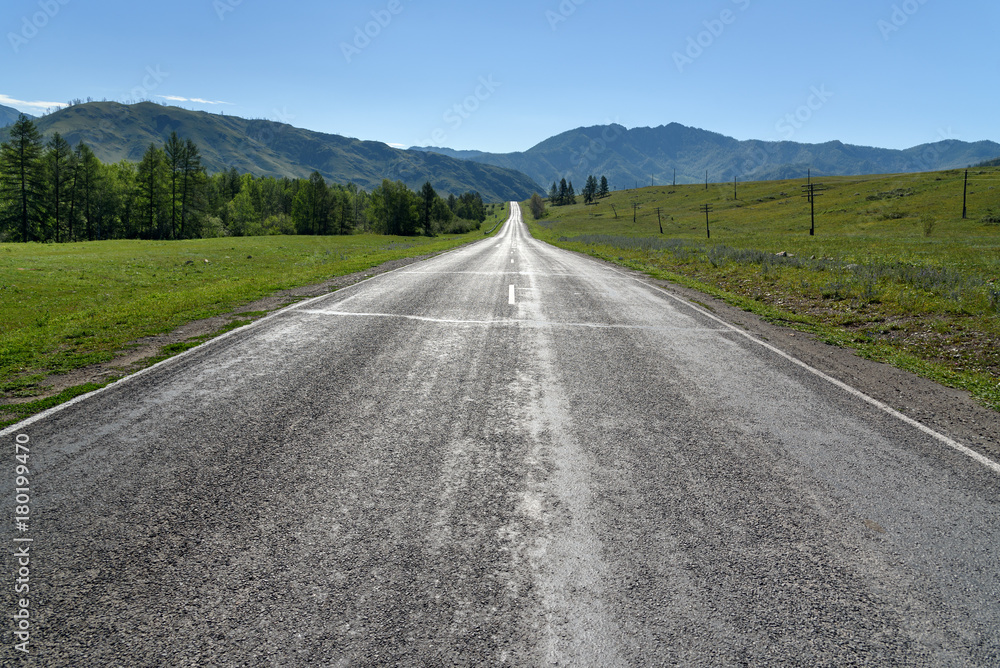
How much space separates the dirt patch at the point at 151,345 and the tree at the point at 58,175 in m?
62.1

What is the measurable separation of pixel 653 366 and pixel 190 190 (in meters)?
74.2

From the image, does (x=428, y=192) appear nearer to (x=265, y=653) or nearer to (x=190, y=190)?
(x=190, y=190)

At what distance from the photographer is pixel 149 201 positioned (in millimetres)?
60594

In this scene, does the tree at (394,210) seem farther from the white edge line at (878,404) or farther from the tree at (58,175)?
the white edge line at (878,404)

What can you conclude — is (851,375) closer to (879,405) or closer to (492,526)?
(879,405)

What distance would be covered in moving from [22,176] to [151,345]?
6316 cm

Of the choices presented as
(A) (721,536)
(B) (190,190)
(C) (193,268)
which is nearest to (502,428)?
(A) (721,536)

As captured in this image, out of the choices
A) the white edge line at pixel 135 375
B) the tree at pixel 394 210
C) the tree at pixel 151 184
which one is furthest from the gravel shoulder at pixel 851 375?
the tree at pixel 394 210

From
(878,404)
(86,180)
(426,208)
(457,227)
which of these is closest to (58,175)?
(86,180)

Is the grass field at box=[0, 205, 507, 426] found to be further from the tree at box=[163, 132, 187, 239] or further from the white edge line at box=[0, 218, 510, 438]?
the tree at box=[163, 132, 187, 239]

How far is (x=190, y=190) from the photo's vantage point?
63.5m

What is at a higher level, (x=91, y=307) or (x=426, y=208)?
(x=426, y=208)

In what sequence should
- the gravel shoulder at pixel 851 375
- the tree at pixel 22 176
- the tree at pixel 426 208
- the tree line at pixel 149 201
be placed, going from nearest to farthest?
the gravel shoulder at pixel 851 375, the tree at pixel 22 176, the tree line at pixel 149 201, the tree at pixel 426 208

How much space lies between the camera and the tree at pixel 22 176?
4859 cm
